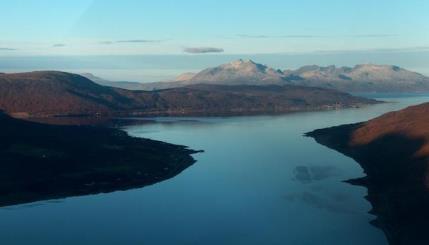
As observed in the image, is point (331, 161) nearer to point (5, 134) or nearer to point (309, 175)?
point (309, 175)

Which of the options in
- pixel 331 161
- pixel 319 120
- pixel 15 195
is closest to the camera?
pixel 15 195

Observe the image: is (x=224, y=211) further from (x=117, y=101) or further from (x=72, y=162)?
(x=117, y=101)

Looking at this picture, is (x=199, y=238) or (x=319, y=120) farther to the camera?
(x=319, y=120)

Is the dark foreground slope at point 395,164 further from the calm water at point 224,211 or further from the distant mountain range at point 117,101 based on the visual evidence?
the distant mountain range at point 117,101

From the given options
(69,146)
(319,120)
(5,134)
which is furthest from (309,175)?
(319,120)

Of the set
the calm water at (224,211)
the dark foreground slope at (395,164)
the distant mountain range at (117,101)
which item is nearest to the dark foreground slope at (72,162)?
the calm water at (224,211)

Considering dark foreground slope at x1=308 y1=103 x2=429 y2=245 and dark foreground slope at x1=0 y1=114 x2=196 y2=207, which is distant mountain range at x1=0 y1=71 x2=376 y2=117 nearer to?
dark foreground slope at x1=0 y1=114 x2=196 y2=207

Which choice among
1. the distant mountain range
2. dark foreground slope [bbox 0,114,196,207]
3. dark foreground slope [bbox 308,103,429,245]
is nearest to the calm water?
dark foreground slope [bbox 308,103,429,245]
